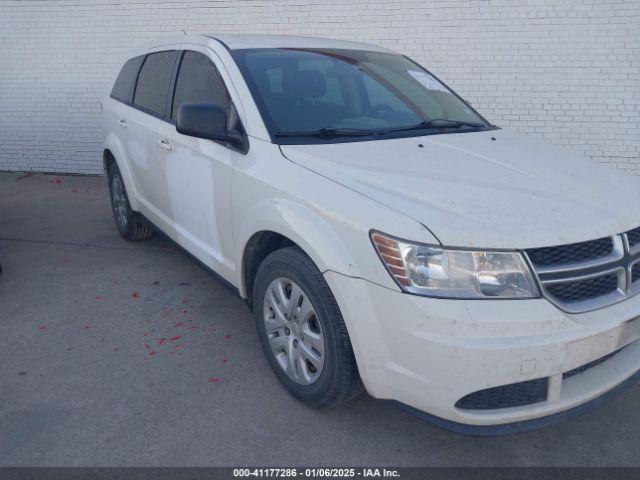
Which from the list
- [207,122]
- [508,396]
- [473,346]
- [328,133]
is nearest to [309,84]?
[328,133]

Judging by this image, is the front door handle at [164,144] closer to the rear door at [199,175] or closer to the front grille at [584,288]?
the rear door at [199,175]

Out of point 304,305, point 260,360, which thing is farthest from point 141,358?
point 304,305

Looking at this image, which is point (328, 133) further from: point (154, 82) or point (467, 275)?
point (154, 82)

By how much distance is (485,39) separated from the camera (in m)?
6.98

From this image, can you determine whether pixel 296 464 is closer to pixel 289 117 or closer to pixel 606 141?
pixel 289 117

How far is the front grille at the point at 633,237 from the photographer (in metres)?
2.46

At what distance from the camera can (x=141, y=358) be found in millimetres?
3418

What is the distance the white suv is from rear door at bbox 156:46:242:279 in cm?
2

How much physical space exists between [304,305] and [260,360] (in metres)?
0.87

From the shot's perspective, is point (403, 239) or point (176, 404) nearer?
point (403, 239)

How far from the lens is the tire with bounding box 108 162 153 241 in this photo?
5.16m

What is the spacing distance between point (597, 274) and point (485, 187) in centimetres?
57

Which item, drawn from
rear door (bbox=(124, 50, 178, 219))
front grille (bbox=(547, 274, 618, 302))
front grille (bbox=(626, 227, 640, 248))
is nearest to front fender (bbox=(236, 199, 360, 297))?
front grille (bbox=(547, 274, 618, 302))

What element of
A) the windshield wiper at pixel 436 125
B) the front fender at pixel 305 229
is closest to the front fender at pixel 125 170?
the front fender at pixel 305 229
